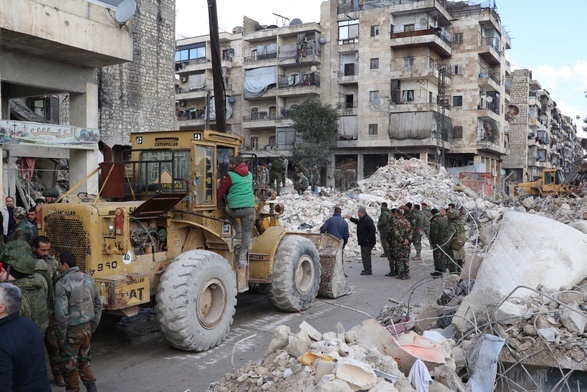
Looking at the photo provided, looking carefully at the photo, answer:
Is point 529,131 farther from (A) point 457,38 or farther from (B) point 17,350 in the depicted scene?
(B) point 17,350

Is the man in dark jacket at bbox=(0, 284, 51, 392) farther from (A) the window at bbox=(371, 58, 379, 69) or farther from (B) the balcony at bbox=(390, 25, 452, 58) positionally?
(A) the window at bbox=(371, 58, 379, 69)

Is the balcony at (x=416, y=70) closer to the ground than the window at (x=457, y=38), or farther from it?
closer to the ground

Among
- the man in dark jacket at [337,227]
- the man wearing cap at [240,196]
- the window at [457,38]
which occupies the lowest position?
the man in dark jacket at [337,227]

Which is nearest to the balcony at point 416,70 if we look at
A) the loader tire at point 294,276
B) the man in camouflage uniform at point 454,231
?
the man in camouflage uniform at point 454,231

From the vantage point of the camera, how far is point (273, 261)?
828 cm

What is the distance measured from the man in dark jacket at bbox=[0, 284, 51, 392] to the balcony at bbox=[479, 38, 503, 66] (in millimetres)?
44083

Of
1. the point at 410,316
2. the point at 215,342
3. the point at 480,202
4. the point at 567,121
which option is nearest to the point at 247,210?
the point at 215,342

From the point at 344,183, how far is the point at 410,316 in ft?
114

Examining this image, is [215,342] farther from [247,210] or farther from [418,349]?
[418,349]

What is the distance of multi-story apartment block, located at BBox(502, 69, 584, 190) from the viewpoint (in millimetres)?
64438

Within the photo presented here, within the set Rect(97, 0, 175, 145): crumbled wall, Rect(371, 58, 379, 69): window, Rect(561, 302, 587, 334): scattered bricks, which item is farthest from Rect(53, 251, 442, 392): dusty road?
Rect(371, 58, 379, 69): window

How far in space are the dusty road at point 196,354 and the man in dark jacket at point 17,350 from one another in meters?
1.98

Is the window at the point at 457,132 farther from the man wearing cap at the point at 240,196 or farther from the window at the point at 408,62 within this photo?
the man wearing cap at the point at 240,196

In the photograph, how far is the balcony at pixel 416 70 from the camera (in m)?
39.1
